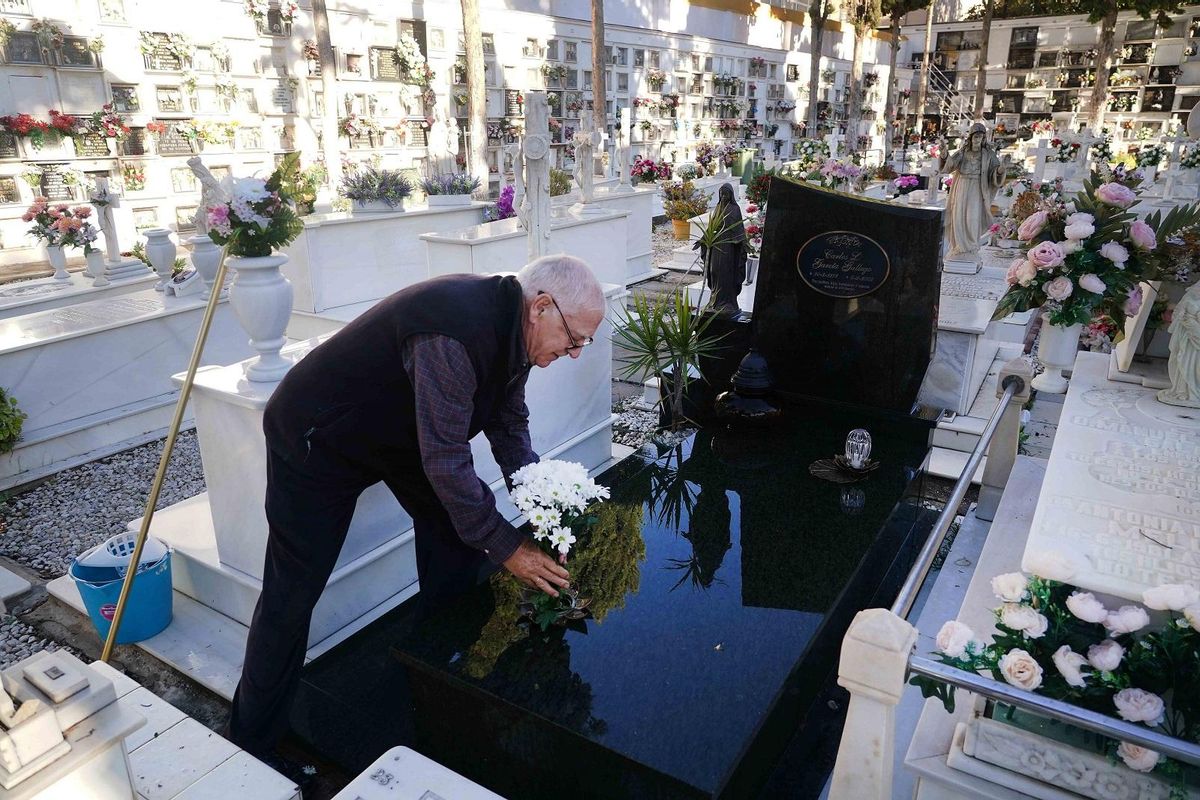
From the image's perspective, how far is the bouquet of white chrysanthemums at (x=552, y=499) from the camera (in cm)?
222

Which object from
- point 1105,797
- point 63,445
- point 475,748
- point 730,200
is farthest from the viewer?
point 730,200

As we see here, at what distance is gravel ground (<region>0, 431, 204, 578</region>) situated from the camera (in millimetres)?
4027

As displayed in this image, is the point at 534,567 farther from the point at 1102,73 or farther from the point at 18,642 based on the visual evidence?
the point at 1102,73

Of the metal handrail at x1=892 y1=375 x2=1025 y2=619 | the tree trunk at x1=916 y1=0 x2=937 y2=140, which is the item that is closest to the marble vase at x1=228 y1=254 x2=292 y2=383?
the metal handrail at x1=892 y1=375 x2=1025 y2=619

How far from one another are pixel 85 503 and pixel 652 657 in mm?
3791

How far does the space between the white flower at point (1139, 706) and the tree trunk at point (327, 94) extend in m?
14.4

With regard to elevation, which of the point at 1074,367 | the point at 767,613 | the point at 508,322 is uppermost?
the point at 508,322

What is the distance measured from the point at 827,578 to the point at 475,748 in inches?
51.6

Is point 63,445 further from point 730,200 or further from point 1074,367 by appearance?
point 1074,367

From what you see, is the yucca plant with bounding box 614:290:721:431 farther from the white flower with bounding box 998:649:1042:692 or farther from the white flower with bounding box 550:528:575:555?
the white flower with bounding box 998:649:1042:692

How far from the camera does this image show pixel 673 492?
3455mm

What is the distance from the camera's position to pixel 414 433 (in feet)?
7.88

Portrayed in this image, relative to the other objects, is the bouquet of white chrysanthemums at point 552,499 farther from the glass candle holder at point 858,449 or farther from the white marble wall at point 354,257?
the white marble wall at point 354,257

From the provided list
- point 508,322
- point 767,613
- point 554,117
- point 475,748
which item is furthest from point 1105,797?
point 554,117
